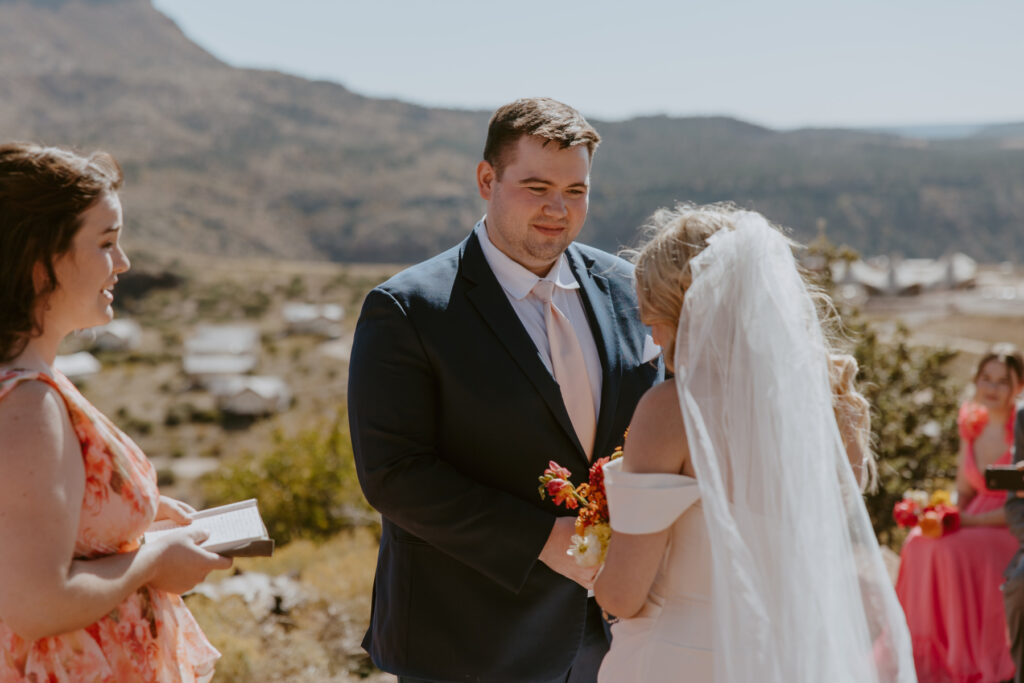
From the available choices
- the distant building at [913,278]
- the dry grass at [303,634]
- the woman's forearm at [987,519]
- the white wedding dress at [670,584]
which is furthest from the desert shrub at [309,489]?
the distant building at [913,278]

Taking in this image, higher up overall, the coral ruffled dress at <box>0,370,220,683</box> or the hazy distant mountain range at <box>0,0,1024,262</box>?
the coral ruffled dress at <box>0,370,220,683</box>

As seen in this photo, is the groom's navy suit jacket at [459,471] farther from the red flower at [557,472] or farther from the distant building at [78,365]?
the distant building at [78,365]

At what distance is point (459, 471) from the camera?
8.41 ft

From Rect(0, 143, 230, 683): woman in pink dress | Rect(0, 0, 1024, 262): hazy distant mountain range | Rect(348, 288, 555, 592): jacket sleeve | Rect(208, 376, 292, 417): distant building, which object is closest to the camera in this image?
Rect(0, 143, 230, 683): woman in pink dress

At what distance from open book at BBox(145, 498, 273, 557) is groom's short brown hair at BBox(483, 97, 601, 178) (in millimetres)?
1200

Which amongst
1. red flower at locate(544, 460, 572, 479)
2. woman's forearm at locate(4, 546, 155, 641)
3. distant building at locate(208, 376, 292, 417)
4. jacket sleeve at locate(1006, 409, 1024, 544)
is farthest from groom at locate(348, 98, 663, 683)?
distant building at locate(208, 376, 292, 417)

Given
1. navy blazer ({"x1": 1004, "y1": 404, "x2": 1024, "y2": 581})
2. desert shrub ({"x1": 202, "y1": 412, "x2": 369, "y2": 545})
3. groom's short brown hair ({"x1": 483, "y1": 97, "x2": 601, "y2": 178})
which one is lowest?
desert shrub ({"x1": 202, "y1": 412, "x2": 369, "y2": 545})

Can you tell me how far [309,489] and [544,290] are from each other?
35.7ft

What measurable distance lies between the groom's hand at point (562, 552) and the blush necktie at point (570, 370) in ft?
1.09

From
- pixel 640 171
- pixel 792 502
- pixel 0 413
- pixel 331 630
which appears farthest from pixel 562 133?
pixel 640 171

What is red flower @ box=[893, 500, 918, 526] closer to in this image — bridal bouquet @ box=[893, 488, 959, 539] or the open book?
bridal bouquet @ box=[893, 488, 959, 539]

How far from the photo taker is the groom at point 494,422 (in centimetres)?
243

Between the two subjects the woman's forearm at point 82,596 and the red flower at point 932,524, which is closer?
the woman's forearm at point 82,596

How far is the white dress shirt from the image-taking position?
276 cm
